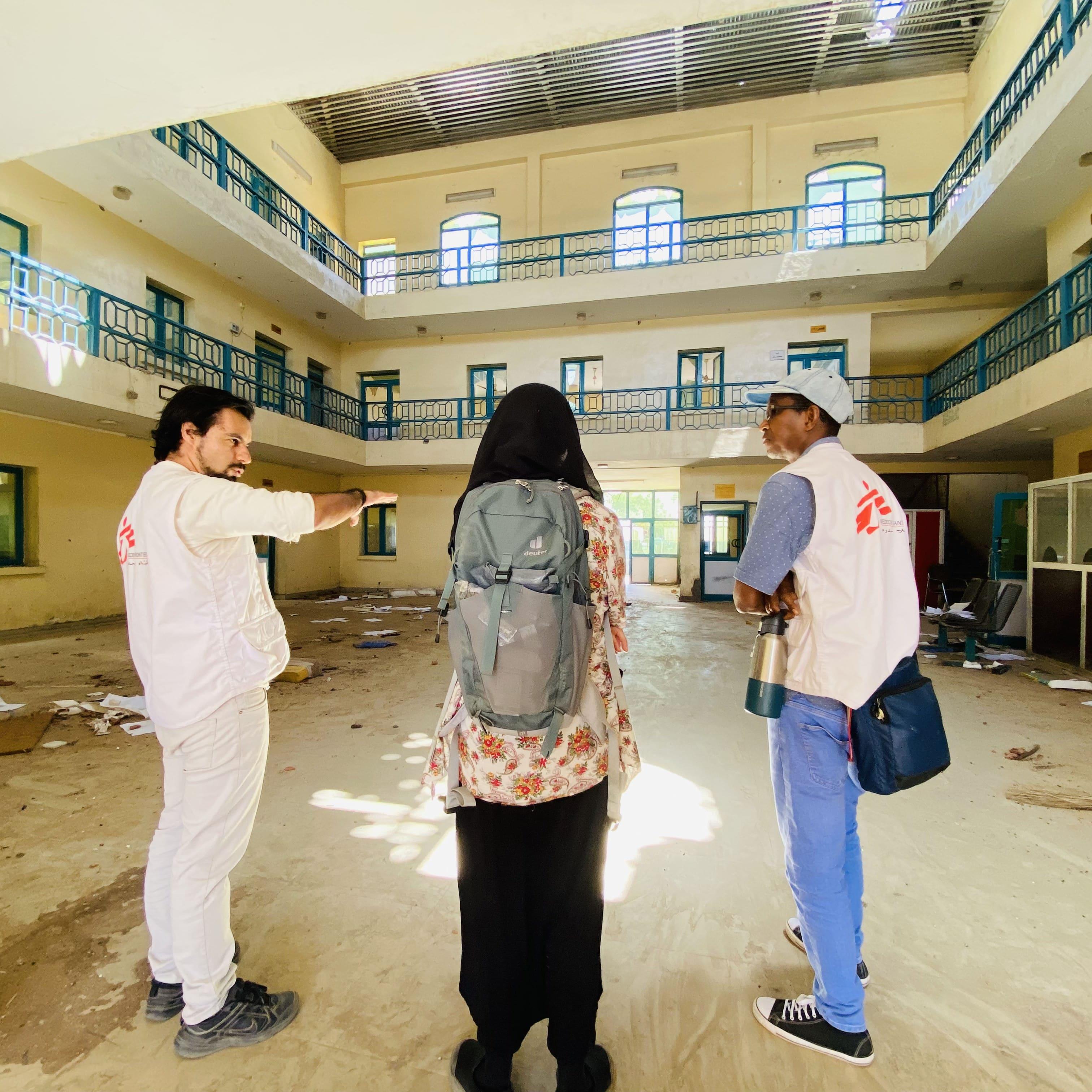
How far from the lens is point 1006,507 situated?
7.76 meters

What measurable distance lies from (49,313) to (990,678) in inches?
394

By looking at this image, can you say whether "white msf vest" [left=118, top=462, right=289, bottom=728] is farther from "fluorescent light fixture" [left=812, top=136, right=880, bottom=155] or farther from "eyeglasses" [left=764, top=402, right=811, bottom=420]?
"fluorescent light fixture" [left=812, top=136, right=880, bottom=155]

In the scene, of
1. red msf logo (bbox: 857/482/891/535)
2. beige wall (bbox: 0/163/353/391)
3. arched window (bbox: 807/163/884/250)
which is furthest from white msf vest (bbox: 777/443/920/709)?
arched window (bbox: 807/163/884/250)

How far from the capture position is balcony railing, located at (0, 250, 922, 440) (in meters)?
6.20

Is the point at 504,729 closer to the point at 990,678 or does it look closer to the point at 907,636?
the point at 907,636

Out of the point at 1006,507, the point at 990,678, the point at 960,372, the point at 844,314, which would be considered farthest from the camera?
the point at 844,314

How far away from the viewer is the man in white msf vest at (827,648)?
1226 millimetres

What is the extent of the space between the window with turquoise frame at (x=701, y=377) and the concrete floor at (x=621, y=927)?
8821 mm

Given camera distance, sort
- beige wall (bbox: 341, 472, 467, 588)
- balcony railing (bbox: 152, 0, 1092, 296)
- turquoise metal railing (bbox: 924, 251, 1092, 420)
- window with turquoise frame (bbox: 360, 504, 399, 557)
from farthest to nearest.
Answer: window with turquoise frame (bbox: 360, 504, 399, 557)
beige wall (bbox: 341, 472, 467, 588)
balcony railing (bbox: 152, 0, 1092, 296)
turquoise metal railing (bbox: 924, 251, 1092, 420)

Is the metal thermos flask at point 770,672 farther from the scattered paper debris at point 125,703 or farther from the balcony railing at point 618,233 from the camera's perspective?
the balcony railing at point 618,233

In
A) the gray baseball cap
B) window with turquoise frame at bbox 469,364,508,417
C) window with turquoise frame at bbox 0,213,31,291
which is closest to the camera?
the gray baseball cap

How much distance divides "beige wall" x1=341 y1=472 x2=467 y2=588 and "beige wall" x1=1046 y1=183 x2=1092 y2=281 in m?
10.4

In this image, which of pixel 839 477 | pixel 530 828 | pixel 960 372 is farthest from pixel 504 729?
pixel 960 372

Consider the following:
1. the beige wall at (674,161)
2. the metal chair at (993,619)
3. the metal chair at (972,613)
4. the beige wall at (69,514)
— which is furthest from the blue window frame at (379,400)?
the metal chair at (993,619)
